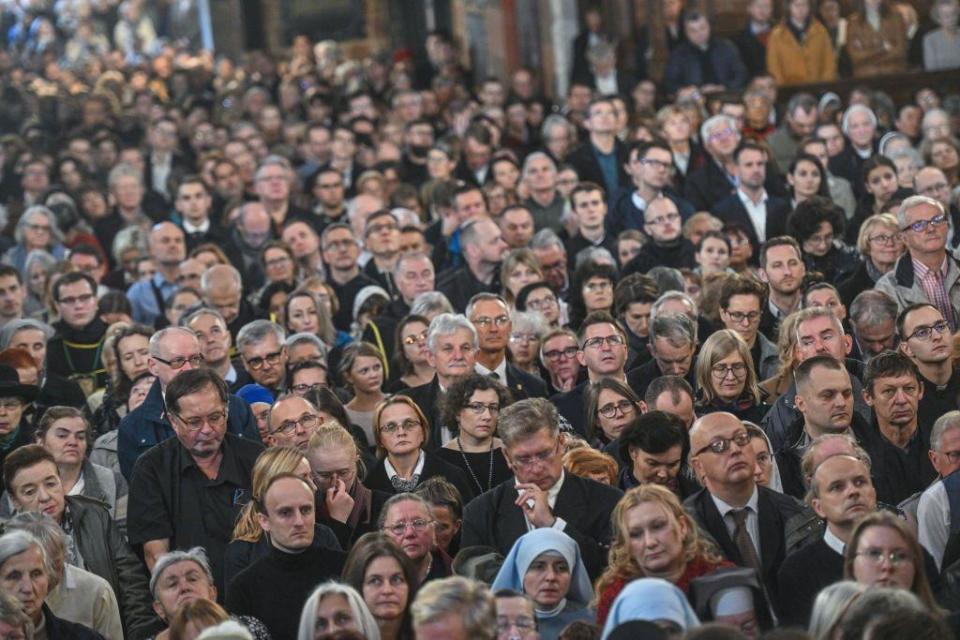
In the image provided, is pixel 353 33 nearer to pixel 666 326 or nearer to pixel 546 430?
pixel 666 326

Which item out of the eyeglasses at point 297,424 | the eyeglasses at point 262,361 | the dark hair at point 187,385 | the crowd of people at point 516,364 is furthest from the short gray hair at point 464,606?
the eyeglasses at point 262,361

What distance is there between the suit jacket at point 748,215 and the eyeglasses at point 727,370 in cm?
405

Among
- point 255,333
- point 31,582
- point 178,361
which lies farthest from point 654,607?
point 255,333

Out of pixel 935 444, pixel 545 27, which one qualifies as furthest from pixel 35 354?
pixel 545 27

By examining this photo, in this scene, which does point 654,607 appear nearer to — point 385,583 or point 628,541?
point 628,541

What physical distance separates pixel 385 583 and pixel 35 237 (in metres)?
8.37

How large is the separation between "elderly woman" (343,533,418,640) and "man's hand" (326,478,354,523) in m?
1.28

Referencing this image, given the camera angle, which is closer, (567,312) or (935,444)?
(935,444)

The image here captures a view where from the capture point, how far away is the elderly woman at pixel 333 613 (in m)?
6.70

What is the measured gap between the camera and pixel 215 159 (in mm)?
16797

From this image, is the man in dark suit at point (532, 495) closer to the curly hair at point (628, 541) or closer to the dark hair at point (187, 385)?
the curly hair at point (628, 541)

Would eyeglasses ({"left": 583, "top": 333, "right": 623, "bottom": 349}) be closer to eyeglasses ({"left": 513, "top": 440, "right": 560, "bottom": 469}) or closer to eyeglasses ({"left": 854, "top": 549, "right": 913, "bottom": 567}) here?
eyeglasses ({"left": 513, "top": 440, "right": 560, "bottom": 469})

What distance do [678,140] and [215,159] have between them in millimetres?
4020

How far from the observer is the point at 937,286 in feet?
35.4
